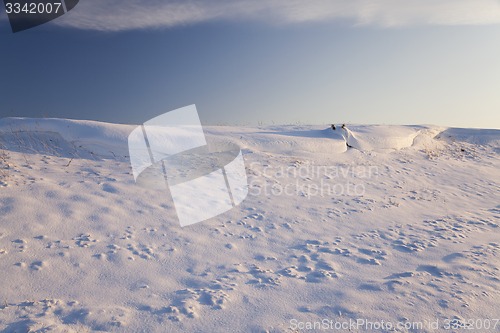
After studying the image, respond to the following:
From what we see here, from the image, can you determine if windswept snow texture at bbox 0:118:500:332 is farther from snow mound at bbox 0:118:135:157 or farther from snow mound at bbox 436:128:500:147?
snow mound at bbox 436:128:500:147

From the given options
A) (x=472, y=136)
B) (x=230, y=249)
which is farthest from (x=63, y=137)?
(x=472, y=136)

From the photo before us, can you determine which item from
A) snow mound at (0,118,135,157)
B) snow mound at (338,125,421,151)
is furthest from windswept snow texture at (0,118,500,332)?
snow mound at (338,125,421,151)

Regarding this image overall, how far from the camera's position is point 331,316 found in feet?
12.1

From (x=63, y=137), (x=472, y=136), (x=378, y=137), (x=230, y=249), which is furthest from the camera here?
(x=472, y=136)

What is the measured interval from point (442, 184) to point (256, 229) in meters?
6.35

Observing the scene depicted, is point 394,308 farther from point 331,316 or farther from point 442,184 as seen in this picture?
point 442,184

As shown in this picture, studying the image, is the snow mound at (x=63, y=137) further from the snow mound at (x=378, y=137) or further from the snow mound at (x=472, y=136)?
the snow mound at (x=472, y=136)

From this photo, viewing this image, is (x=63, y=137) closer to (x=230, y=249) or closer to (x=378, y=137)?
(x=230, y=249)

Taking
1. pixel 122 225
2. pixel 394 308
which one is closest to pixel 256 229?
pixel 122 225

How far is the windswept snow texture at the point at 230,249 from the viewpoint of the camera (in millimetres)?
3663

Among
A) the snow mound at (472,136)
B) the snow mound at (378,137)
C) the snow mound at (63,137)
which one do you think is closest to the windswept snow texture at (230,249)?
the snow mound at (63,137)

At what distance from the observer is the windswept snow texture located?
3.66 metres

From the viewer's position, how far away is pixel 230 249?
505cm

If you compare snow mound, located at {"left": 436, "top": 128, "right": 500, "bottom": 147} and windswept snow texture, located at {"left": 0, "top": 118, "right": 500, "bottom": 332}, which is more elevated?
snow mound, located at {"left": 436, "top": 128, "right": 500, "bottom": 147}
